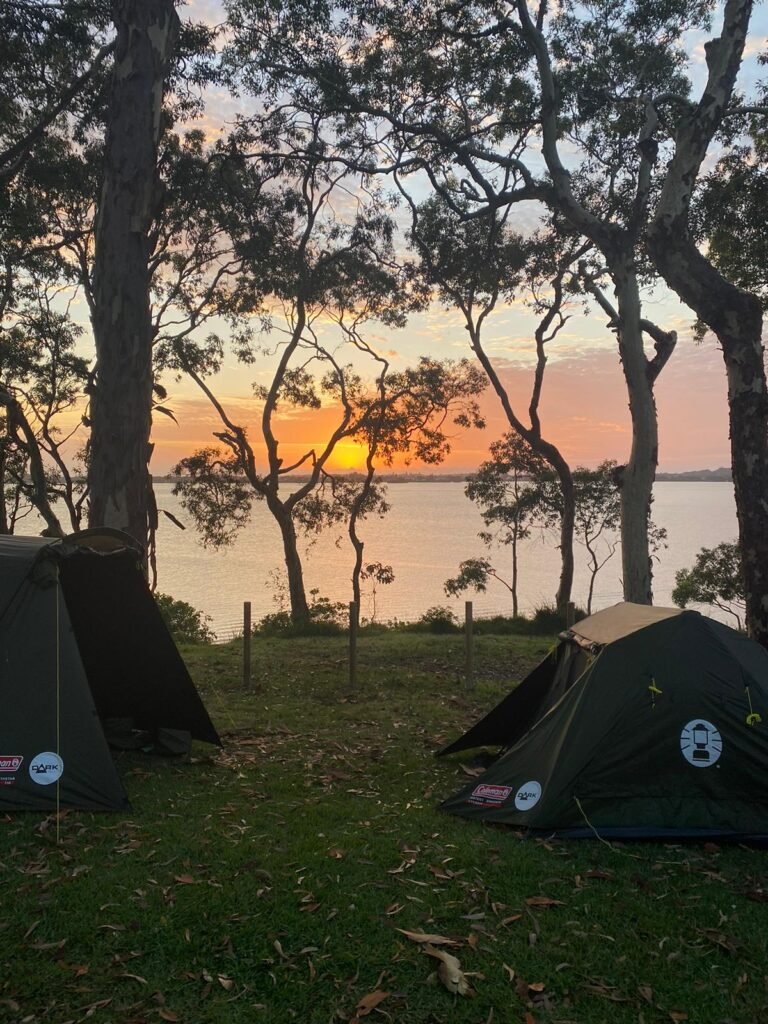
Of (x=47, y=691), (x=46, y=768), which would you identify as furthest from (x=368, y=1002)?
(x=47, y=691)

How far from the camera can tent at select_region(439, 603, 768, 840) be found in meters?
4.70

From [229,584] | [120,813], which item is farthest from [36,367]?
[229,584]

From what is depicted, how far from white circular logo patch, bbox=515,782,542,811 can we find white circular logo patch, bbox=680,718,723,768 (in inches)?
37.0

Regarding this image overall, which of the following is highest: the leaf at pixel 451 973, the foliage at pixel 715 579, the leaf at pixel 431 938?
the foliage at pixel 715 579

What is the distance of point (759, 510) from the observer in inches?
294

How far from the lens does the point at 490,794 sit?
5086mm

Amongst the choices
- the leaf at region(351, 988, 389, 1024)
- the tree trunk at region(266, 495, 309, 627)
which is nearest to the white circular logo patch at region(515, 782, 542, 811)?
the leaf at region(351, 988, 389, 1024)

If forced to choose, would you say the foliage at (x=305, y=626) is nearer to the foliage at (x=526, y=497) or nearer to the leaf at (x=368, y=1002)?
the foliage at (x=526, y=497)

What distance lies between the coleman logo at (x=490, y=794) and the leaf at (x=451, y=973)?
5.40 ft

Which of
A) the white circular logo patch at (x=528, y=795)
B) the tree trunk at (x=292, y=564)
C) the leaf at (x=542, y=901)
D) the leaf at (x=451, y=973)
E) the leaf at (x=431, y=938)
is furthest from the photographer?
the tree trunk at (x=292, y=564)

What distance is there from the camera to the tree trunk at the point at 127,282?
740 cm

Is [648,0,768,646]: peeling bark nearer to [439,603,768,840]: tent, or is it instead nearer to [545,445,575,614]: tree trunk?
[439,603,768,840]: tent

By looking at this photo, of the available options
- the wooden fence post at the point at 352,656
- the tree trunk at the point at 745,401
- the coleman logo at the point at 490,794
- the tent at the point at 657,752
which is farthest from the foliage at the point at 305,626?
the tent at the point at 657,752

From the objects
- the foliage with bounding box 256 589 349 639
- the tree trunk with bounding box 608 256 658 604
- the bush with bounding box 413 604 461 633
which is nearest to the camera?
the tree trunk with bounding box 608 256 658 604
